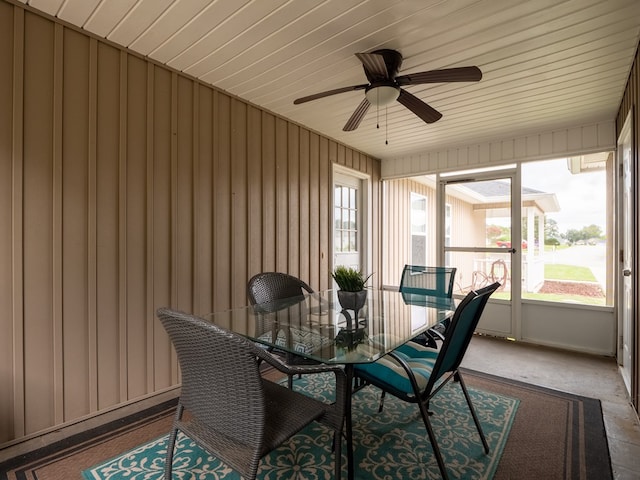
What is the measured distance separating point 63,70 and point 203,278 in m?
1.65

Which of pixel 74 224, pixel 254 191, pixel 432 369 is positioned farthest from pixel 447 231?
pixel 74 224

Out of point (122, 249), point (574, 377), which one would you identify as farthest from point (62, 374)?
point (574, 377)

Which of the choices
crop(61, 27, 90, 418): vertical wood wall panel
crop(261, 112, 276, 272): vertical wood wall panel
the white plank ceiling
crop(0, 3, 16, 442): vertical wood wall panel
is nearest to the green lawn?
the white plank ceiling

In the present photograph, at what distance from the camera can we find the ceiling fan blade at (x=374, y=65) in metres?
1.75

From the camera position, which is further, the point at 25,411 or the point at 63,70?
the point at 63,70

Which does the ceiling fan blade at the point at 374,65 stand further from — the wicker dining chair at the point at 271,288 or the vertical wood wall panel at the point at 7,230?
the vertical wood wall panel at the point at 7,230

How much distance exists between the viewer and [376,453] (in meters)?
1.77

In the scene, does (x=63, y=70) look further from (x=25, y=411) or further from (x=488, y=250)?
(x=488, y=250)

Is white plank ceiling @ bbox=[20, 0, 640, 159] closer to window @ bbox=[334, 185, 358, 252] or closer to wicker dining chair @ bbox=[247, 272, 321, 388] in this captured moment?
window @ bbox=[334, 185, 358, 252]

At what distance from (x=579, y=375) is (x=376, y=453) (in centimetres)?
227

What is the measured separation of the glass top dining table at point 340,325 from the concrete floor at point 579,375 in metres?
1.08

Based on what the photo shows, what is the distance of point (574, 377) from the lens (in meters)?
2.83

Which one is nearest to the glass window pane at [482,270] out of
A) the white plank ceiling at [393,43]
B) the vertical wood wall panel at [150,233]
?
the white plank ceiling at [393,43]

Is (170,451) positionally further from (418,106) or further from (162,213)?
(418,106)
